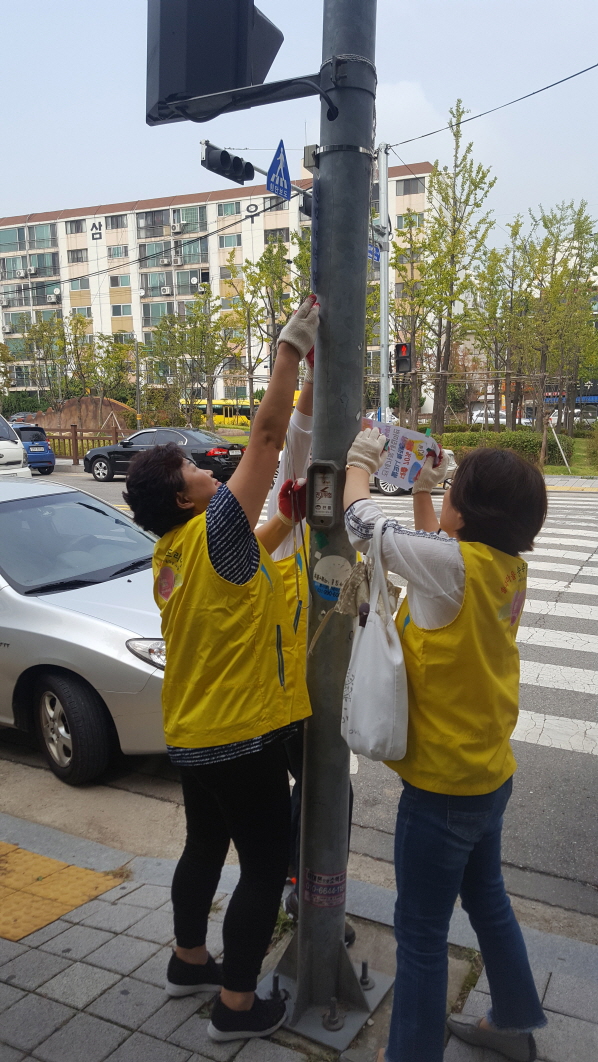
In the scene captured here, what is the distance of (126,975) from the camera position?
2.66m

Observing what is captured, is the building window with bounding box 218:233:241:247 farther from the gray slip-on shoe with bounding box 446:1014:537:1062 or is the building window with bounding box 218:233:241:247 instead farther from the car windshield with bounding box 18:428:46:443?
the gray slip-on shoe with bounding box 446:1014:537:1062

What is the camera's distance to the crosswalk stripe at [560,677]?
585cm

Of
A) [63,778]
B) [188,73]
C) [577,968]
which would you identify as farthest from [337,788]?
[63,778]

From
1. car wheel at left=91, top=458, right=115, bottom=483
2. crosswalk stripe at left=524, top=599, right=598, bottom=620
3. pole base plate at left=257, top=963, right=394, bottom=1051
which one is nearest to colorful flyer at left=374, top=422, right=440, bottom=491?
pole base plate at left=257, top=963, right=394, bottom=1051

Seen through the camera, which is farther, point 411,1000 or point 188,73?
point 188,73

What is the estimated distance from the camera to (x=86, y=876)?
11.3 feet

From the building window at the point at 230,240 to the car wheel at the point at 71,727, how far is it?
6087cm

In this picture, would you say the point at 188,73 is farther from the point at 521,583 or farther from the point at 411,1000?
the point at 411,1000

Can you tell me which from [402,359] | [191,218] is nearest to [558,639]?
[402,359]

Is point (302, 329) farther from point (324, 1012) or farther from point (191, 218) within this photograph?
point (191, 218)

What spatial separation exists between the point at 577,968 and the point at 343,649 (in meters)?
1.42

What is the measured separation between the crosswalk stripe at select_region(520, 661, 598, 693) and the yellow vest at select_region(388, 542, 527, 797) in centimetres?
408

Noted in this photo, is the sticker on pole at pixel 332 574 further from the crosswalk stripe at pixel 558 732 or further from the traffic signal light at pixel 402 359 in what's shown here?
the traffic signal light at pixel 402 359

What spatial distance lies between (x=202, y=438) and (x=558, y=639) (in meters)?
15.9
